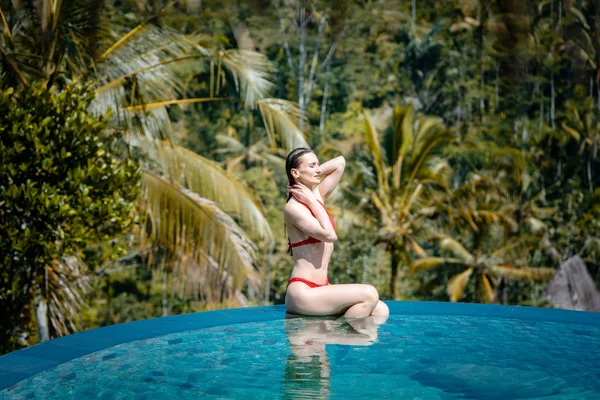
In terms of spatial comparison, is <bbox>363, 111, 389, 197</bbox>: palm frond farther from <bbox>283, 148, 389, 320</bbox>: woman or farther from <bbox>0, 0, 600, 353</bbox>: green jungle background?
<bbox>283, 148, 389, 320</bbox>: woman

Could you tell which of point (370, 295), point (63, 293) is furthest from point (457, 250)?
point (370, 295)

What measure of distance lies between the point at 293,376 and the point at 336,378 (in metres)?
0.20

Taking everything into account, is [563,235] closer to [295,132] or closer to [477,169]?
[477,169]

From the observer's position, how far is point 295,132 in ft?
34.2

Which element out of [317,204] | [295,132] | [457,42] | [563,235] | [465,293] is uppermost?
[457,42]

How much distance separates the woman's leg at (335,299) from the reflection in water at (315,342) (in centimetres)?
5

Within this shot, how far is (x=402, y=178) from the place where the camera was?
726 inches

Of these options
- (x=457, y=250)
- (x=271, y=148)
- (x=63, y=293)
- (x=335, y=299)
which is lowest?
(x=457, y=250)

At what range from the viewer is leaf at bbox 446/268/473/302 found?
2061 centimetres

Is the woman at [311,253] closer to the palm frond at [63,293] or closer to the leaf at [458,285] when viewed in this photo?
the palm frond at [63,293]

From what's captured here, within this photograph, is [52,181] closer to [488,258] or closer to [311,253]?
[311,253]

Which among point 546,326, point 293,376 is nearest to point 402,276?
point 546,326

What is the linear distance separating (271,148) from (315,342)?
75.7ft

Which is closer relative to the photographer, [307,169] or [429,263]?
[307,169]
